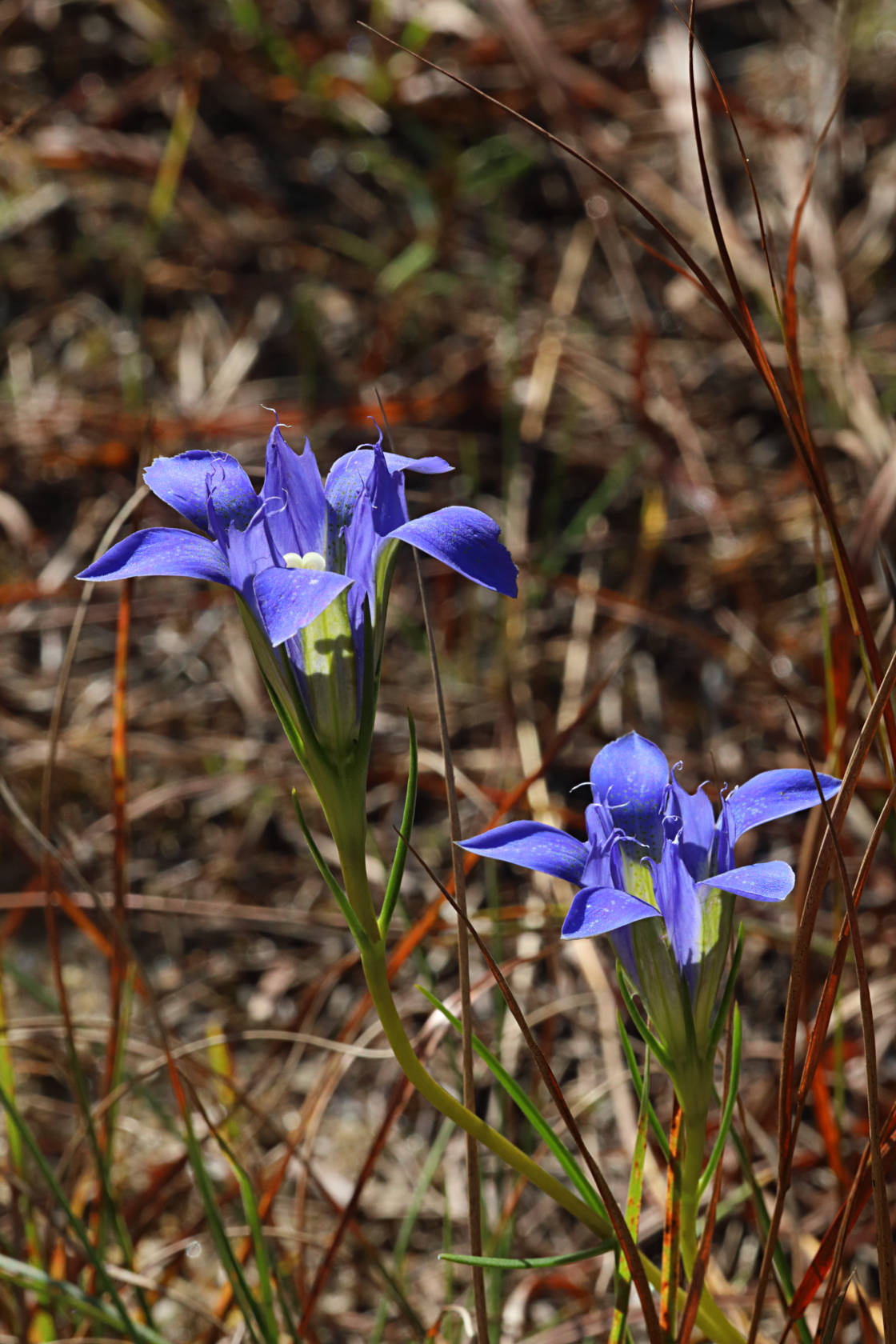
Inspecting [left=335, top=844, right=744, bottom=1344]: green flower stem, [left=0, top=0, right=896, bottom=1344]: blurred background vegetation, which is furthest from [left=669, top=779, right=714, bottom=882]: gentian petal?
[left=0, top=0, right=896, bottom=1344]: blurred background vegetation

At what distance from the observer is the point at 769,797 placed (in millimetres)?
881

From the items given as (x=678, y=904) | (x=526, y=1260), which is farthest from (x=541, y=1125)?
(x=678, y=904)

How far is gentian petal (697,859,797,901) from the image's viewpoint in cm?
77

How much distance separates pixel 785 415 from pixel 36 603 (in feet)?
6.74

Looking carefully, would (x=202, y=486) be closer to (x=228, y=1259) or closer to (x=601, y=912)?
(x=601, y=912)

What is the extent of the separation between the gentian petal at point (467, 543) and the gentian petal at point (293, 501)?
184 mm

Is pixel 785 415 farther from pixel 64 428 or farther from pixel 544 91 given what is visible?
pixel 544 91

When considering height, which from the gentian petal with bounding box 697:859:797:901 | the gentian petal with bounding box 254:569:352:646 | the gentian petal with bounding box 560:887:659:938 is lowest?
the gentian petal with bounding box 560:887:659:938

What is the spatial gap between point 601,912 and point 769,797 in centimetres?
18

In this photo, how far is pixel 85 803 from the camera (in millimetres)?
2320

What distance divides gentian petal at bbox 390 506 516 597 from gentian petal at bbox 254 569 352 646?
6 cm

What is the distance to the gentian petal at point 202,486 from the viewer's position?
0.92 m

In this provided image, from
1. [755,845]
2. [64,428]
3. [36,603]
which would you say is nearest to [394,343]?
[64,428]

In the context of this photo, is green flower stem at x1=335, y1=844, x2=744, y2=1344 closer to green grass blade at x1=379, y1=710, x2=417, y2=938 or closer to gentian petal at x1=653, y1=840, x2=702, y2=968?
green grass blade at x1=379, y1=710, x2=417, y2=938
